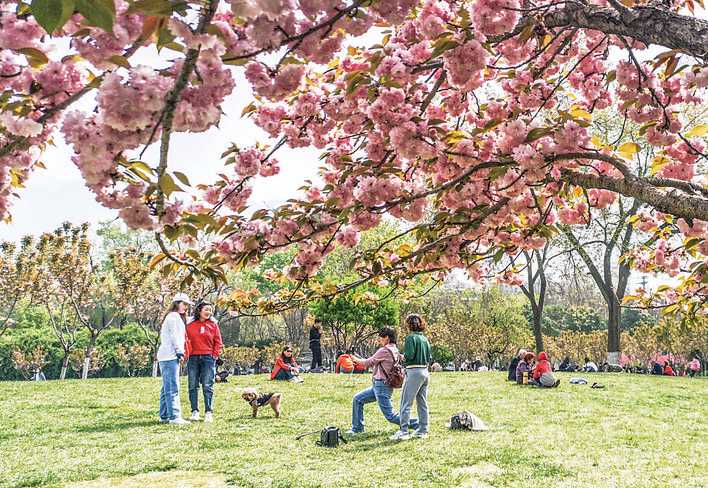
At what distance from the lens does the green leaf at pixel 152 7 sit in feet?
3.76

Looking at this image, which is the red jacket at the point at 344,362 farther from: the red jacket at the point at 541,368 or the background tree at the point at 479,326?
the background tree at the point at 479,326

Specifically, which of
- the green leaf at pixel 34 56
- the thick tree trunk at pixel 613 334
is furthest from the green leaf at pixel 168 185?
the thick tree trunk at pixel 613 334

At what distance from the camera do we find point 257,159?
293 cm

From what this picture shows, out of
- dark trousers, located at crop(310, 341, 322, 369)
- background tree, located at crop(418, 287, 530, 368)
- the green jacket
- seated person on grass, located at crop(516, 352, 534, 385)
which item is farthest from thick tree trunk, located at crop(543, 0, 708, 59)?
background tree, located at crop(418, 287, 530, 368)

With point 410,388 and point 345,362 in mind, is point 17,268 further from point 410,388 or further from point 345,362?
point 410,388

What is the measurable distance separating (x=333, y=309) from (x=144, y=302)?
8895 mm

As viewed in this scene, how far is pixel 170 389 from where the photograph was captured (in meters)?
6.18

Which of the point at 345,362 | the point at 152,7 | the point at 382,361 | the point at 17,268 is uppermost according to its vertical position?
the point at 17,268

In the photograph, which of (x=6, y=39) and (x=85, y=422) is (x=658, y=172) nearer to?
(x=6, y=39)

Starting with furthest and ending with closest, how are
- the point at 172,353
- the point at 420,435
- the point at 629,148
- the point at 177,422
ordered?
1. the point at 177,422
2. the point at 172,353
3. the point at 420,435
4. the point at 629,148

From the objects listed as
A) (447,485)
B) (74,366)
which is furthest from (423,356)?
(74,366)

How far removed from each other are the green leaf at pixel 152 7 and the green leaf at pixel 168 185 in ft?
1.63

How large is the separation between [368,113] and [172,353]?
4620 millimetres

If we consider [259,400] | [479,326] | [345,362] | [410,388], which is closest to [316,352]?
[345,362]
